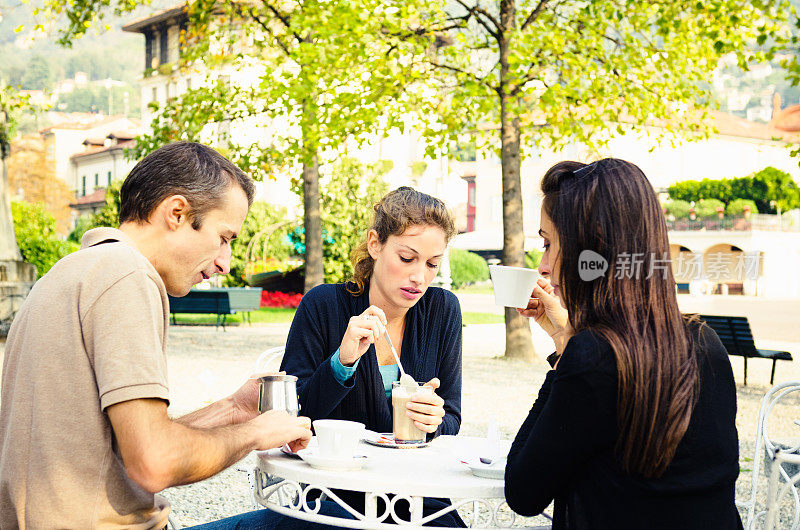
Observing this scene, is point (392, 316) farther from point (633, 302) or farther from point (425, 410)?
point (633, 302)

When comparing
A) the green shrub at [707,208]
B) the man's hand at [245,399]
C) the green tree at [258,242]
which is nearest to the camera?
the man's hand at [245,399]

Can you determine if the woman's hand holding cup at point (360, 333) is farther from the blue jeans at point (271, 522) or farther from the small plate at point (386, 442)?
the blue jeans at point (271, 522)

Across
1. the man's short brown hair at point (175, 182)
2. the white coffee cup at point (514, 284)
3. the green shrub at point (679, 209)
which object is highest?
the green shrub at point (679, 209)

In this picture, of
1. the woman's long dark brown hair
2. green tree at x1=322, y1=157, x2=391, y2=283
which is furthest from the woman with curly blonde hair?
green tree at x1=322, y1=157, x2=391, y2=283

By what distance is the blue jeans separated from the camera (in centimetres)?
229

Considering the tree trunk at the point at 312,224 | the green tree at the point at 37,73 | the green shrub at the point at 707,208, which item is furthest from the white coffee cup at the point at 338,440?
the green tree at the point at 37,73

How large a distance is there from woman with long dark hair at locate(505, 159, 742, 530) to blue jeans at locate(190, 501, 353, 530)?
644 mm

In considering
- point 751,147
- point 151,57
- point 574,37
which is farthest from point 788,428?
point 751,147

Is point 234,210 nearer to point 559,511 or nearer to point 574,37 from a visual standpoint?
point 559,511

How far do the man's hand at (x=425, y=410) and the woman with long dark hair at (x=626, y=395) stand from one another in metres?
0.60

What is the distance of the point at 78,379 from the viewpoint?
1745 mm

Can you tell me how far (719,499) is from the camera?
1.80 metres

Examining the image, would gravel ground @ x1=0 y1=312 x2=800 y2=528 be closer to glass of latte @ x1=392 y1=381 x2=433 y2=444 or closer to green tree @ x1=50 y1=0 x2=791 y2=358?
glass of latte @ x1=392 y1=381 x2=433 y2=444

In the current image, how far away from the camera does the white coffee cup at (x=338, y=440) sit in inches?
86.0
